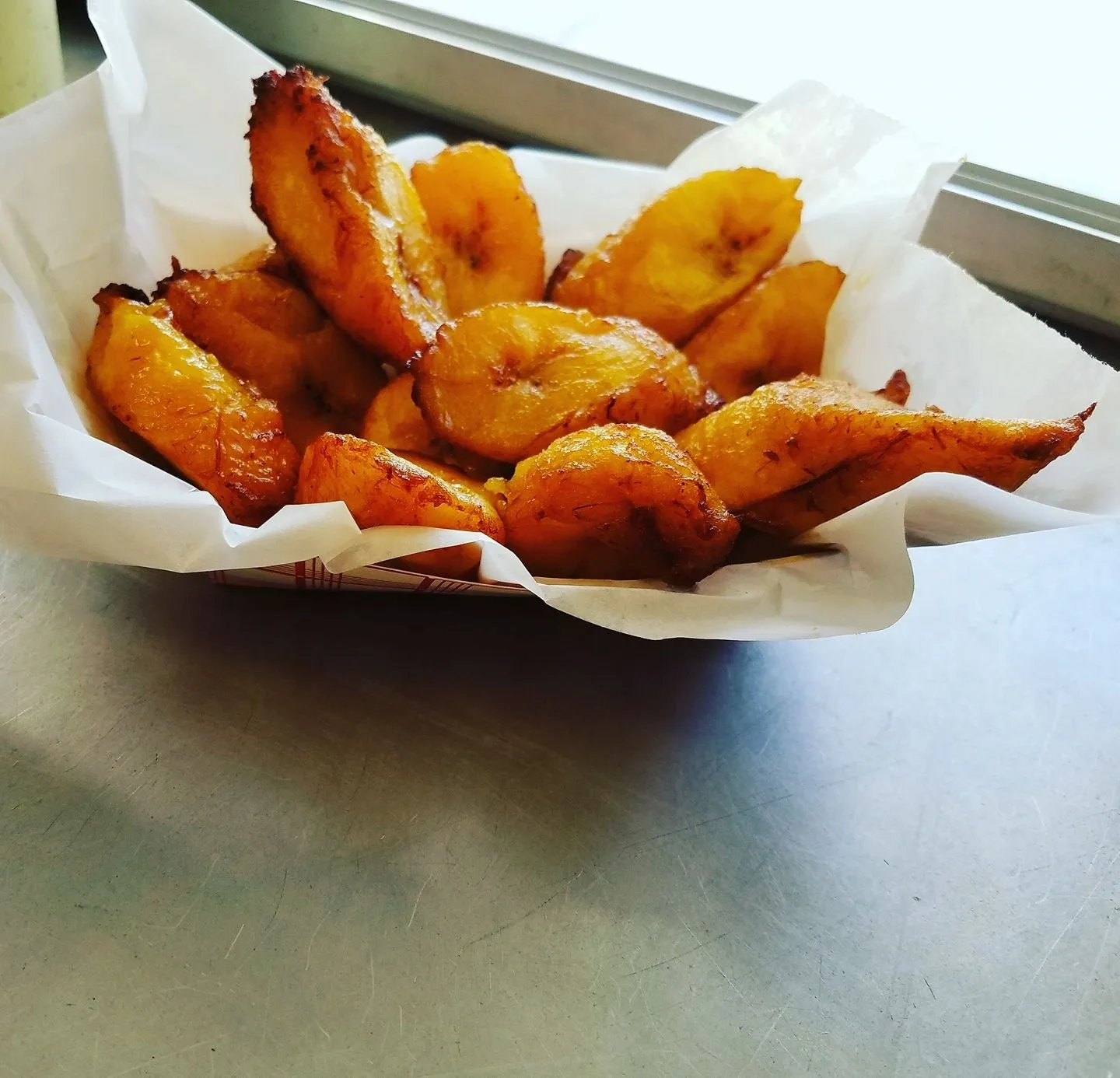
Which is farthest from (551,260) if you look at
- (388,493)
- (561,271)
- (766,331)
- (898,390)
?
(388,493)

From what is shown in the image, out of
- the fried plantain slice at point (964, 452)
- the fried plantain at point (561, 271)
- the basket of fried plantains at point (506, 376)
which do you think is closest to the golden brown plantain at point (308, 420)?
the basket of fried plantains at point (506, 376)

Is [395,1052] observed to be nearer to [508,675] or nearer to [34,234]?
[508,675]

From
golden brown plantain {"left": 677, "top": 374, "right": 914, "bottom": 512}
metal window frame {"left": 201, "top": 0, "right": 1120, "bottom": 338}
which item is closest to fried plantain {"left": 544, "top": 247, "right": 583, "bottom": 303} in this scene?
golden brown plantain {"left": 677, "top": 374, "right": 914, "bottom": 512}


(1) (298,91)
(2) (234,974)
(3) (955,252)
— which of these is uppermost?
(1) (298,91)

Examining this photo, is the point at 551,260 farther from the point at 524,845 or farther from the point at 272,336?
the point at 524,845

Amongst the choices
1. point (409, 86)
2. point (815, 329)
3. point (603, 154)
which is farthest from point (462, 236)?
point (409, 86)

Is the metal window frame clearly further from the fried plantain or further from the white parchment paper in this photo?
the fried plantain
